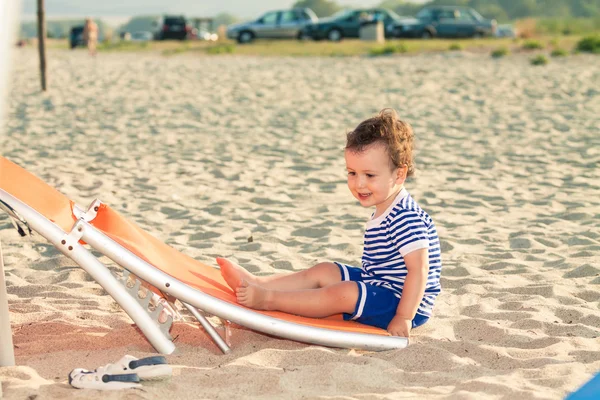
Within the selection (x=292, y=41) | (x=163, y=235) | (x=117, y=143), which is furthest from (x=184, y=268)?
(x=292, y=41)

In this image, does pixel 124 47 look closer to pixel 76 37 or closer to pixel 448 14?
pixel 76 37

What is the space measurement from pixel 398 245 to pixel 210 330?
752 mm

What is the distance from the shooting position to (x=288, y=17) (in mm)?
26844

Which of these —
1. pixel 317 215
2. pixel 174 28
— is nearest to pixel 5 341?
pixel 317 215

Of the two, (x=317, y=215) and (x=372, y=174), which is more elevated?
(x=372, y=174)

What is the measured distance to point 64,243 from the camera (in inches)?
116

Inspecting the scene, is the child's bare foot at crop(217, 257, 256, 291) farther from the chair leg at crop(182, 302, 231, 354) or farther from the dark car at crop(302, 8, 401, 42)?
the dark car at crop(302, 8, 401, 42)

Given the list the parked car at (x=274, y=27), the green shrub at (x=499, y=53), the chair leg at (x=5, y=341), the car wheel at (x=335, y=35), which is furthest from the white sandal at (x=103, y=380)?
the parked car at (x=274, y=27)

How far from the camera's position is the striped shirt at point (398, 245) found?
3.28 metres

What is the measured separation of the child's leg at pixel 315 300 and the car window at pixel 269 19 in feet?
78.7

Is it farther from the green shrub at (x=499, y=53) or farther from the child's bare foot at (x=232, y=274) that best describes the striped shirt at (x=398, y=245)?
the green shrub at (x=499, y=53)

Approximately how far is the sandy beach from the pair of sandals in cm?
3

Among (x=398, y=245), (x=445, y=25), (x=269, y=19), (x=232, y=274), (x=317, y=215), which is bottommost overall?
(x=317, y=215)

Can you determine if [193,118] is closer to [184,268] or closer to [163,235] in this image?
[163,235]
